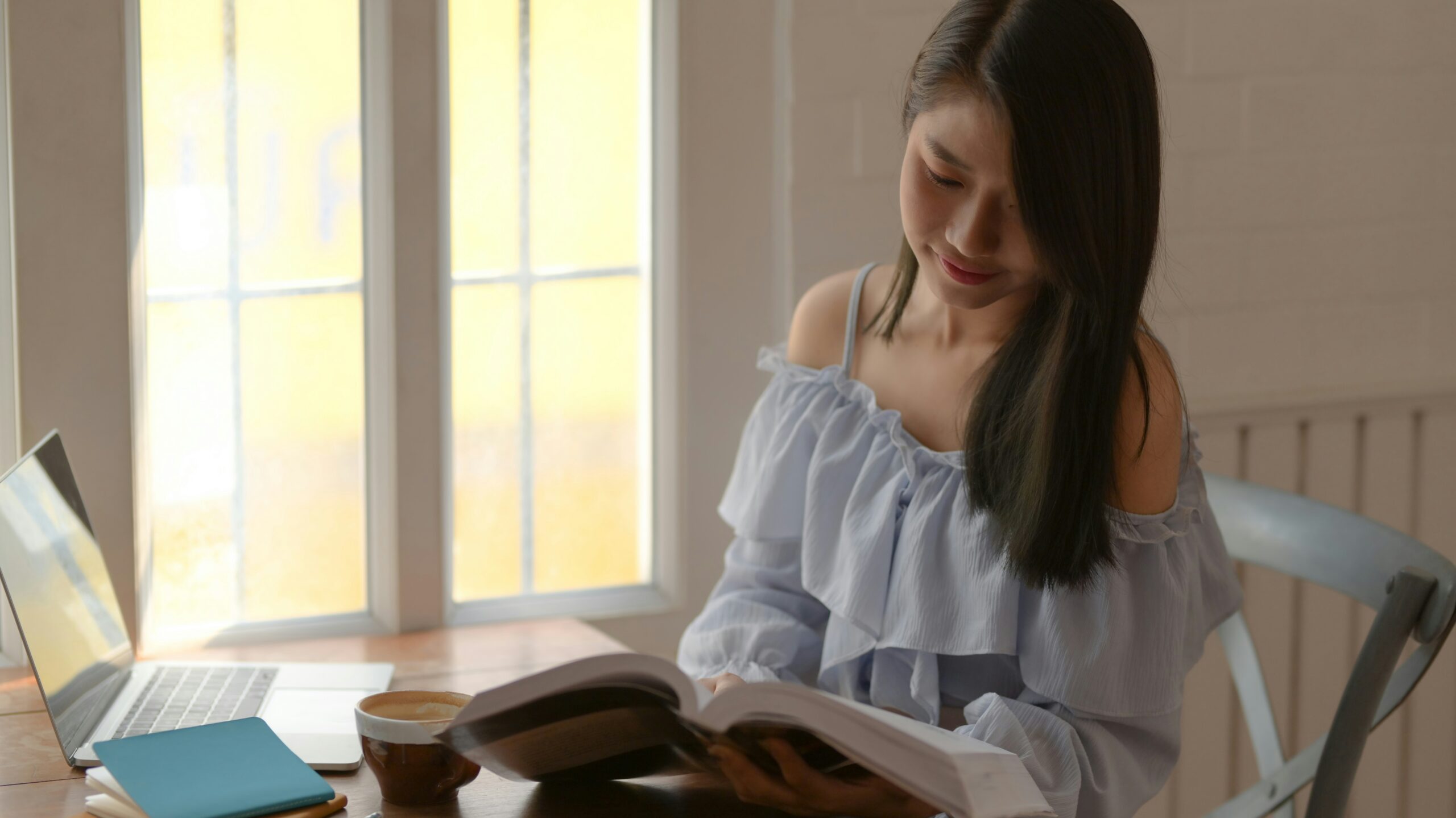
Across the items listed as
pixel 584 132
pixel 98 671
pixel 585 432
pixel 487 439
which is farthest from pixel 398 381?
pixel 98 671

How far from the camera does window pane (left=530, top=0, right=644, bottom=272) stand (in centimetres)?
153

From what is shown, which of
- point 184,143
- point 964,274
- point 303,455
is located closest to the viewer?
point 964,274

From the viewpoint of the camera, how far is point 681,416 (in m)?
1.59

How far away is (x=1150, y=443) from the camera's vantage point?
3.69 feet

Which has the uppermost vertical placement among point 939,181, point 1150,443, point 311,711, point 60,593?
point 939,181

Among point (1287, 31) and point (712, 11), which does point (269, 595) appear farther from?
point (1287, 31)

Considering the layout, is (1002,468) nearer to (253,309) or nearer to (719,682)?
(719,682)

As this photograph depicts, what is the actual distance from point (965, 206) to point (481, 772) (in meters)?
0.56

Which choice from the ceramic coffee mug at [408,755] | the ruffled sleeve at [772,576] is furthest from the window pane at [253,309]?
the ceramic coffee mug at [408,755]

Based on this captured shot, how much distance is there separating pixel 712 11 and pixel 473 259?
0.39m

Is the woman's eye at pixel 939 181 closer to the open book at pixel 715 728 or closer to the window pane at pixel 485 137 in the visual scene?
the open book at pixel 715 728

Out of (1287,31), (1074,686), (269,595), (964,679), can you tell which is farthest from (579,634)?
(1287,31)

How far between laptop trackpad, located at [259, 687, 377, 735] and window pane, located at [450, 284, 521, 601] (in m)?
0.37

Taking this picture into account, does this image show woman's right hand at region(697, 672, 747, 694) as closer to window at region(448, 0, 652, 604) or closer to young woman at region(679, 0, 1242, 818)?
young woman at region(679, 0, 1242, 818)
